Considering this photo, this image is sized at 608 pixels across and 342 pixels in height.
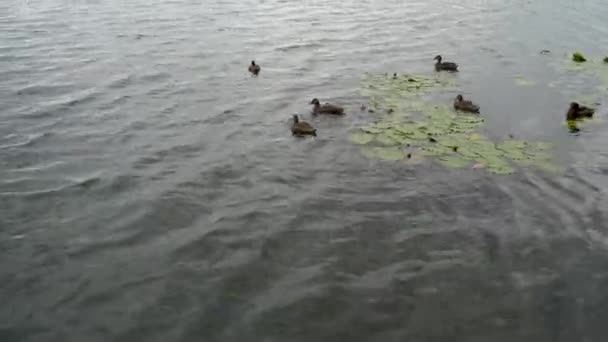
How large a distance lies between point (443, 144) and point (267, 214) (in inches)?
186

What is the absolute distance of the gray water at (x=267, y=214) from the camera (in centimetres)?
839

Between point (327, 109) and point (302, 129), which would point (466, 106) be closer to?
point (327, 109)

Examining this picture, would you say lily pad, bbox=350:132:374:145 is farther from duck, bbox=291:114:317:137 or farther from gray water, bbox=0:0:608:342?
duck, bbox=291:114:317:137

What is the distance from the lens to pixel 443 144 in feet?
43.9

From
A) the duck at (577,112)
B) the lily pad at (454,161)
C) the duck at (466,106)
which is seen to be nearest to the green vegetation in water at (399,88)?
the duck at (466,106)

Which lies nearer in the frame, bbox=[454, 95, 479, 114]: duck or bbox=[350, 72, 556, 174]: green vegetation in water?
bbox=[350, 72, 556, 174]: green vegetation in water

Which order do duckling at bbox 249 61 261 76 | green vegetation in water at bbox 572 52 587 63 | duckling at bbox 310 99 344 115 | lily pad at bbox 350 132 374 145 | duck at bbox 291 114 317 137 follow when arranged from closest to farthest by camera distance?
1. lily pad at bbox 350 132 374 145
2. duck at bbox 291 114 317 137
3. duckling at bbox 310 99 344 115
4. duckling at bbox 249 61 261 76
5. green vegetation in water at bbox 572 52 587 63

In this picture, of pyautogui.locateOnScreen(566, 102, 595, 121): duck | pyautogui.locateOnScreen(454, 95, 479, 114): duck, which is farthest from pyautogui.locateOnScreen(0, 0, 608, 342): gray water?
pyautogui.locateOnScreen(566, 102, 595, 121): duck

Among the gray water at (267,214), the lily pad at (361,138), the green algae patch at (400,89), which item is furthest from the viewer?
the green algae patch at (400,89)

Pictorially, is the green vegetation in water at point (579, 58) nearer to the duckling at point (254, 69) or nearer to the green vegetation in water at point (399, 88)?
the green vegetation in water at point (399, 88)

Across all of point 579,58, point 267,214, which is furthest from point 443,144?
point 579,58

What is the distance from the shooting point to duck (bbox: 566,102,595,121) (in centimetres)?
1502

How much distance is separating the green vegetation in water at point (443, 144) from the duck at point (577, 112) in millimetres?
1914

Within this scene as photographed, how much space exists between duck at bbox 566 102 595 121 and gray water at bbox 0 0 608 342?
1.57ft
